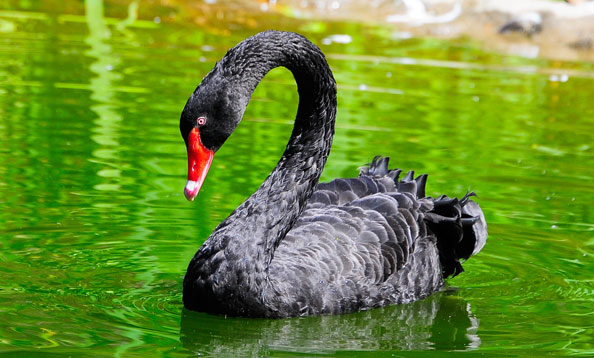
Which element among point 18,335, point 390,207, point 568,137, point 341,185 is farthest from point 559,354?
point 568,137

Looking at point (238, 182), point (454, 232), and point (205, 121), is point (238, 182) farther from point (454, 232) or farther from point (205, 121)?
point (205, 121)

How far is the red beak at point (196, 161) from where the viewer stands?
4.23 m

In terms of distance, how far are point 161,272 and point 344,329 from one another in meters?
1.04

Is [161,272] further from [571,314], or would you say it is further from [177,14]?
[177,14]

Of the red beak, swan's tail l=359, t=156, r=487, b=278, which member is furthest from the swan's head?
swan's tail l=359, t=156, r=487, b=278

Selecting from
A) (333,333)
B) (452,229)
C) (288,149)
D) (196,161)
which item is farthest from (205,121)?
(452,229)

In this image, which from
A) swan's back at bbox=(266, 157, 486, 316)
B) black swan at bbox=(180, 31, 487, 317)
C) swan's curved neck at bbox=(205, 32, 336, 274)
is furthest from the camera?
swan's back at bbox=(266, 157, 486, 316)

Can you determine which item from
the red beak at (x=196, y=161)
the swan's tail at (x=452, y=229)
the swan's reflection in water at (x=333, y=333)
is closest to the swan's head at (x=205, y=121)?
the red beak at (x=196, y=161)

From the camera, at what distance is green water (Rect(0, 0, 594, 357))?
4.34 meters

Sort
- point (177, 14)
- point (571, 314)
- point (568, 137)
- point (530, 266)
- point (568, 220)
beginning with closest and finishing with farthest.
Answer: point (571, 314) < point (530, 266) < point (568, 220) < point (568, 137) < point (177, 14)

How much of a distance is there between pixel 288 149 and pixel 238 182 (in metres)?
1.95

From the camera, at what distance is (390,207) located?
5.26 metres

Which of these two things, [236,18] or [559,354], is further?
[236,18]

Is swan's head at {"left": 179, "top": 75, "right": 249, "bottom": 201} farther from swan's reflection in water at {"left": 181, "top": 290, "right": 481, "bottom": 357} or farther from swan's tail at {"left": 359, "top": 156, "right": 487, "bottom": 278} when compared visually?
swan's tail at {"left": 359, "top": 156, "right": 487, "bottom": 278}
